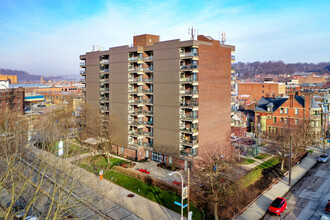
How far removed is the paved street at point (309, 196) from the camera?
2667 cm

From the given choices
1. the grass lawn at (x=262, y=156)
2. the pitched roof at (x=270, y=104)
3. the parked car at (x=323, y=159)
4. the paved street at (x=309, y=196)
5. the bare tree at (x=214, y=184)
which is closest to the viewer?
the bare tree at (x=214, y=184)

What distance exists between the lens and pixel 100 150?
48750 mm

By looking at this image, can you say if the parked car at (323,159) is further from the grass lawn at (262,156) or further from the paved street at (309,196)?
the grass lawn at (262,156)

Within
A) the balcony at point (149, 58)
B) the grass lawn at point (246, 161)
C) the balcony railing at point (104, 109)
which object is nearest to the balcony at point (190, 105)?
the balcony at point (149, 58)

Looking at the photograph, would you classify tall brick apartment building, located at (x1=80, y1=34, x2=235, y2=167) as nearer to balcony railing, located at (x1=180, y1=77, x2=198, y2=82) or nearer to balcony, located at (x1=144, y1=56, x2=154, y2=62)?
balcony, located at (x1=144, y1=56, x2=154, y2=62)

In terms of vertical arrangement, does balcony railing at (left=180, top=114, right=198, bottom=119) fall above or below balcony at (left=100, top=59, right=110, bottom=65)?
below

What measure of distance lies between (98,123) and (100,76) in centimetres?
1055

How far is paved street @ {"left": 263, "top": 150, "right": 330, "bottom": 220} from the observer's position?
26672 mm

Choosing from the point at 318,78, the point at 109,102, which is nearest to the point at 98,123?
the point at 109,102

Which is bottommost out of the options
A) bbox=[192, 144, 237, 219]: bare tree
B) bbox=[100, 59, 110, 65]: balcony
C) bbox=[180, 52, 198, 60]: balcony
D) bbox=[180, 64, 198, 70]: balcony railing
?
bbox=[192, 144, 237, 219]: bare tree

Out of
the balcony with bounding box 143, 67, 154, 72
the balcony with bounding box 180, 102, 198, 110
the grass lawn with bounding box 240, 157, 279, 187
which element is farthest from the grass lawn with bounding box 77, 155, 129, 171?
the grass lawn with bounding box 240, 157, 279, 187

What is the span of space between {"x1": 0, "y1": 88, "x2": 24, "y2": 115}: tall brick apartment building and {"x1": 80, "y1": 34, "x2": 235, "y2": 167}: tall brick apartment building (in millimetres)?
45111

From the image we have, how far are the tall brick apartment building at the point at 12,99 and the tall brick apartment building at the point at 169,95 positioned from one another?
45111mm

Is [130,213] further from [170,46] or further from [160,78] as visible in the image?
[170,46]
